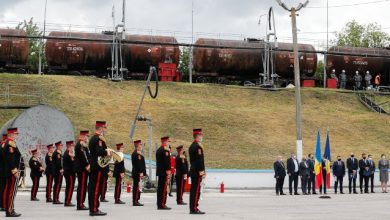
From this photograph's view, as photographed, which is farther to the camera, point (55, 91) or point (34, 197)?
point (55, 91)

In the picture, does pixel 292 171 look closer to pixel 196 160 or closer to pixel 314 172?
pixel 314 172

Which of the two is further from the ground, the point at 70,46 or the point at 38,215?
the point at 70,46

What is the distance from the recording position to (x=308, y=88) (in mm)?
54125

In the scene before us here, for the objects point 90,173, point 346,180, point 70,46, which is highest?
point 70,46

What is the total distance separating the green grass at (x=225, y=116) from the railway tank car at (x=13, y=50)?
2442mm

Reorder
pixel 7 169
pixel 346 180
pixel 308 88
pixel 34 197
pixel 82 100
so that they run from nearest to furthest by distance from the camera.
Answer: pixel 7 169, pixel 34 197, pixel 346 180, pixel 82 100, pixel 308 88

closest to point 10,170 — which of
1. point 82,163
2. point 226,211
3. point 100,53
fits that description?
point 82,163

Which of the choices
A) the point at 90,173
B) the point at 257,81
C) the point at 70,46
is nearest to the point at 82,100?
the point at 70,46

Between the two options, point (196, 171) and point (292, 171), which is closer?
point (196, 171)

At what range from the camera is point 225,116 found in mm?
43594

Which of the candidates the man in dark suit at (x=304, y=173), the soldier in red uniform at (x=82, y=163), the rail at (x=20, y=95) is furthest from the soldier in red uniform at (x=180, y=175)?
the rail at (x=20, y=95)

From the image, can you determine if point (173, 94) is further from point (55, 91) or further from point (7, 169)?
point (7, 169)

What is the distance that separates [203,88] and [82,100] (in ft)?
33.5

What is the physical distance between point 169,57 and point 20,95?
43.6ft
